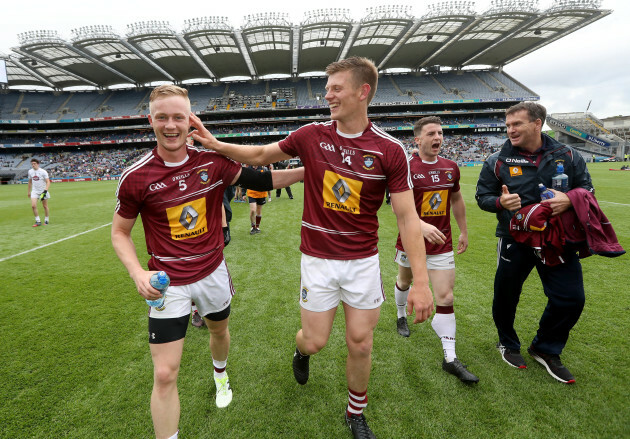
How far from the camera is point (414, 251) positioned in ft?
6.59

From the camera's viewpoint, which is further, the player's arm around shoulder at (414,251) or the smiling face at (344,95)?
the smiling face at (344,95)

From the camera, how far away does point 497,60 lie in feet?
155

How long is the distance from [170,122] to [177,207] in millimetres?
568

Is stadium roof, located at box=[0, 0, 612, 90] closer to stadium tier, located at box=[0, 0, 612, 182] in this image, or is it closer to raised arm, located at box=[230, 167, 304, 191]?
stadium tier, located at box=[0, 0, 612, 182]

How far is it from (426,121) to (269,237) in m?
5.85

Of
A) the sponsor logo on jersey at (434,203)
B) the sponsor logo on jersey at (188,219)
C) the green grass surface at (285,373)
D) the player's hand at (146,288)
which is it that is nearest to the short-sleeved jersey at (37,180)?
the green grass surface at (285,373)

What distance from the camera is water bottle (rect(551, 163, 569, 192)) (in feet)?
8.50

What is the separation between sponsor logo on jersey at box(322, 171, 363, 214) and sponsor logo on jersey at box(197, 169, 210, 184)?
87 cm

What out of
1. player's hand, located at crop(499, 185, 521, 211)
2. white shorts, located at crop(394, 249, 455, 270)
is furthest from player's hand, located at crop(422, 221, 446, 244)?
white shorts, located at crop(394, 249, 455, 270)

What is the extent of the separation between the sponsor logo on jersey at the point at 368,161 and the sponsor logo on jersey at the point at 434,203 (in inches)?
56.4

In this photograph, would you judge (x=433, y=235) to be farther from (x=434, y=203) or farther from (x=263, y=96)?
(x=263, y=96)

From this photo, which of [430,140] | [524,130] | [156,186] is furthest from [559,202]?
[156,186]

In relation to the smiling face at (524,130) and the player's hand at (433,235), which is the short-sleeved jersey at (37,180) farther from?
the smiling face at (524,130)

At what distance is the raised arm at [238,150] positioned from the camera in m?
2.26
